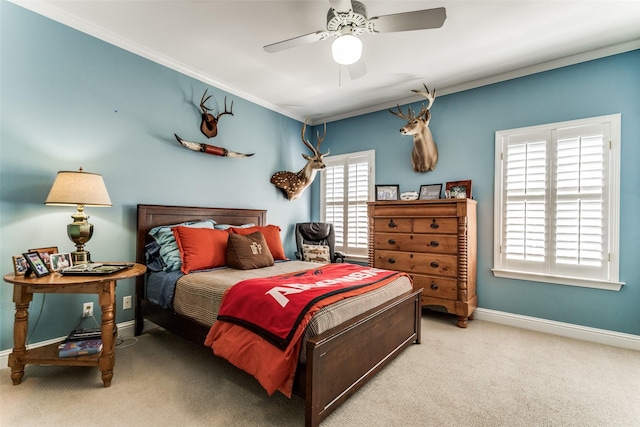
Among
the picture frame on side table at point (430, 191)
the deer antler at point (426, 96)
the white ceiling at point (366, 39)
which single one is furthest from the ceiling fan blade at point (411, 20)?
the picture frame on side table at point (430, 191)

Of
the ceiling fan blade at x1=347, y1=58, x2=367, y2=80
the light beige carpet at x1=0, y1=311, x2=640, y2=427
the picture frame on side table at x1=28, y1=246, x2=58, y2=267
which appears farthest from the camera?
the ceiling fan blade at x1=347, y1=58, x2=367, y2=80

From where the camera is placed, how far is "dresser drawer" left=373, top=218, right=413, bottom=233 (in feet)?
11.7

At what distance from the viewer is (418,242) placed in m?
3.48

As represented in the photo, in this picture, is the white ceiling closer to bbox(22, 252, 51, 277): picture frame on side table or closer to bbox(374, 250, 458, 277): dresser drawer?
bbox(22, 252, 51, 277): picture frame on side table

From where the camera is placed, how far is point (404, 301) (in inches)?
98.3

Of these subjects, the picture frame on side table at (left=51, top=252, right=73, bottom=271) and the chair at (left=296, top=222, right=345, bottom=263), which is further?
the chair at (left=296, top=222, right=345, bottom=263)

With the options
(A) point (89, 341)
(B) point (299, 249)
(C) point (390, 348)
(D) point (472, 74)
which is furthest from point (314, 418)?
(D) point (472, 74)

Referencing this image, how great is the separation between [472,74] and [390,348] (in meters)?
3.13

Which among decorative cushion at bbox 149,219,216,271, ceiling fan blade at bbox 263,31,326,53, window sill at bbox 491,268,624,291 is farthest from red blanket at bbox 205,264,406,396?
window sill at bbox 491,268,624,291

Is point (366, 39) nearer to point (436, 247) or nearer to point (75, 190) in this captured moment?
point (436, 247)

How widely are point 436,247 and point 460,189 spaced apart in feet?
2.66

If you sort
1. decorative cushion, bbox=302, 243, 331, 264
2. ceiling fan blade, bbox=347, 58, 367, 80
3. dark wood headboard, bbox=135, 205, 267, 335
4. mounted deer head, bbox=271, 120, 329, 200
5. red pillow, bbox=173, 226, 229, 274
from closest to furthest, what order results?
ceiling fan blade, bbox=347, 58, 367, 80 < red pillow, bbox=173, 226, 229, 274 < dark wood headboard, bbox=135, 205, 267, 335 < decorative cushion, bbox=302, 243, 331, 264 < mounted deer head, bbox=271, 120, 329, 200

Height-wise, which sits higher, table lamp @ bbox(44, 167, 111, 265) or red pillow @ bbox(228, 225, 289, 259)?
table lamp @ bbox(44, 167, 111, 265)

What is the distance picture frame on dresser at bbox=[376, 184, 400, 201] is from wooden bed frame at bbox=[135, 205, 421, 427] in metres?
1.75
